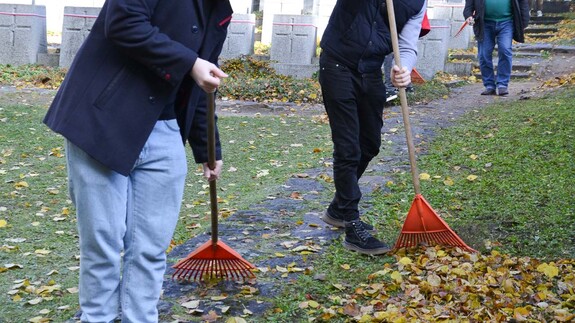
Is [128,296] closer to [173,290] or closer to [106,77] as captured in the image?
[106,77]

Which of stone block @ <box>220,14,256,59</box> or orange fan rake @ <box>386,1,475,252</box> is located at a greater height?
stone block @ <box>220,14,256,59</box>

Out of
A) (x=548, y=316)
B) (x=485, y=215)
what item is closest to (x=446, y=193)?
(x=485, y=215)

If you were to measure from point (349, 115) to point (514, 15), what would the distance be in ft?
28.8

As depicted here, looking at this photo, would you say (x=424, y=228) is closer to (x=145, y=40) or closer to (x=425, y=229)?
(x=425, y=229)

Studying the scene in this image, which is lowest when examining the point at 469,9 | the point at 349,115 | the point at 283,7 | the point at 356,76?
the point at 349,115

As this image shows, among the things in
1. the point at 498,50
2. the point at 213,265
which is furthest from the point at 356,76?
the point at 498,50

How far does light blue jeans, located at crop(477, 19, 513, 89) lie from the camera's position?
13.5 m

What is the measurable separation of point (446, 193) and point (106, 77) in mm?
4559

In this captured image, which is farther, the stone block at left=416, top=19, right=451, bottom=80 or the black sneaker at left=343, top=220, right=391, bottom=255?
the stone block at left=416, top=19, right=451, bottom=80

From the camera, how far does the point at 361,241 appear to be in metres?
5.54

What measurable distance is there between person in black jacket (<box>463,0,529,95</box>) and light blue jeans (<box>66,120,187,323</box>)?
427 inches

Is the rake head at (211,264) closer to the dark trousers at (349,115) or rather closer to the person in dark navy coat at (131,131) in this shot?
the dark trousers at (349,115)

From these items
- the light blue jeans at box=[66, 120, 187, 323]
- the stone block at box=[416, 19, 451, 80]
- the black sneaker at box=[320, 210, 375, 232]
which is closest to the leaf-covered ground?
the black sneaker at box=[320, 210, 375, 232]

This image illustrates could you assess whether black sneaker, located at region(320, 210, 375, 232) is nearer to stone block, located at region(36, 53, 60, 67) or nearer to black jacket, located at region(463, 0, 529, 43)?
black jacket, located at region(463, 0, 529, 43)
